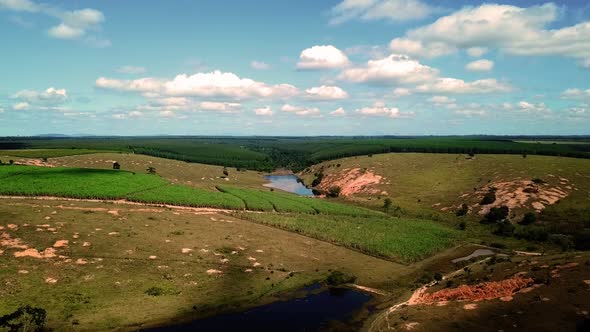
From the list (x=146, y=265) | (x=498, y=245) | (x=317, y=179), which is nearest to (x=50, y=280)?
(x=146, y=265)

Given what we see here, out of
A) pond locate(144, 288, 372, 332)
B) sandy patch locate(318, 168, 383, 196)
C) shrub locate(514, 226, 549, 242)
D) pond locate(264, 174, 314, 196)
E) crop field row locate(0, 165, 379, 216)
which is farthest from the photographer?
pond locate(264, 174, 314, 196)

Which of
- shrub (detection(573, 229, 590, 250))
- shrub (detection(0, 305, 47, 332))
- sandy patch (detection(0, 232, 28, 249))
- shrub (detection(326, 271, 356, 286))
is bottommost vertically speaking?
shrub (detection(326, 271, 356, 286))

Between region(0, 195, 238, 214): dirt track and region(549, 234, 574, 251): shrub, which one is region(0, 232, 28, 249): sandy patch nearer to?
region(0, 195, 238, 214): dirt track

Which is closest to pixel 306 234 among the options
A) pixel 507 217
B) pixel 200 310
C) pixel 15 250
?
pixel 200 310

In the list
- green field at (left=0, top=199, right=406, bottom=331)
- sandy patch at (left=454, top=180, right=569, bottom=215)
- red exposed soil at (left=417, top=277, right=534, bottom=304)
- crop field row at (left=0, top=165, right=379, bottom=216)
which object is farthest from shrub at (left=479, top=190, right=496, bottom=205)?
red exposed soil at (left=417, top=277, right=534, bottom=304)

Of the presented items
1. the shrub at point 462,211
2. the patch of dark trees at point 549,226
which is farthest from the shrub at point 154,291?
the shrub at point 462,211

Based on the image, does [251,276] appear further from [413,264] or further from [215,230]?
[413,264]
